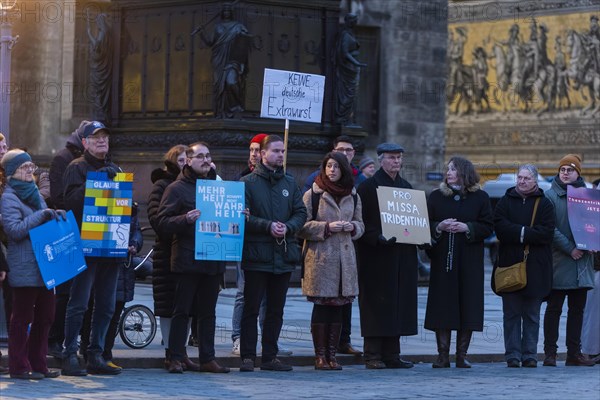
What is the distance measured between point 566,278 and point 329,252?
261cm

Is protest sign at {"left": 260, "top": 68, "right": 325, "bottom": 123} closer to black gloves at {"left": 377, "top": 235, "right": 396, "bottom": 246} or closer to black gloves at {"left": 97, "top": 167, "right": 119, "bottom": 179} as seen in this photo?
black gloves at {"left": 377, "top": 235, "right": 396, "bottom": 246}

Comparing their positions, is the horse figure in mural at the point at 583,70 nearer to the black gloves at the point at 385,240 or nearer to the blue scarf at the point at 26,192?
the black gloves at the point at 385,240

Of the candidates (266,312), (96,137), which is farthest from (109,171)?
(266,312)

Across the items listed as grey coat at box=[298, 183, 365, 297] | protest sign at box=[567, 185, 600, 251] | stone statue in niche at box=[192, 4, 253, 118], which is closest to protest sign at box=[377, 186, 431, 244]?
grey coat at box=[298, 183, 365, 297]

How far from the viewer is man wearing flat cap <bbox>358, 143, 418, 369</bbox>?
43.8 feet

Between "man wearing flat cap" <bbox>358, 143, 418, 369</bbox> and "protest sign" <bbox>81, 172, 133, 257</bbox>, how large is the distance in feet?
8.41

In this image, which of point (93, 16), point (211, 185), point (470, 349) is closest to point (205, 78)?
point (93, 16)

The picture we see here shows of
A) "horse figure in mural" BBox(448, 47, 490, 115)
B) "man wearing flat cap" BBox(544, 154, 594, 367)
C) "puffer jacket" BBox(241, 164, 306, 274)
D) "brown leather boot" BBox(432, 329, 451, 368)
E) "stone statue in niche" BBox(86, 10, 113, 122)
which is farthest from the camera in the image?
"horse figure in mural" BBox(448, 47, 490, 115)

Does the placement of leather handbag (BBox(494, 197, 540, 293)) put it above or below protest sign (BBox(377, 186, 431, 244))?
below

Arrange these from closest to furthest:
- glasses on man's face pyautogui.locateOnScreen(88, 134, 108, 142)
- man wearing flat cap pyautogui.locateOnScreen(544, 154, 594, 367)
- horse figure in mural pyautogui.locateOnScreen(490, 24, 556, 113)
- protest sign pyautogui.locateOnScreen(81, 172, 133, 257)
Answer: protest sign pyautogui.locateOnScreen(81, 172, 133, 257) < glasses on man's face pyautogui.locateOnScreen(88, 134, 108, 142) < man wearing flat cap pyautogui.locateOnScreen(544, 154, 594, 367) < horse figure in mural pyautogui.locateOnScreen(490, 24, 556, 113)

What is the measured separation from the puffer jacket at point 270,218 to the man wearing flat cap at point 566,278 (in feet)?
9.53

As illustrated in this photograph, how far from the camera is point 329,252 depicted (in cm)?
1293

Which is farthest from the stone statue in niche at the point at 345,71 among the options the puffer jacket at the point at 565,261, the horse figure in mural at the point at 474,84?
the horse figure in mural at the point at 474,84

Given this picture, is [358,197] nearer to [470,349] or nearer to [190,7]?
[470,349]
